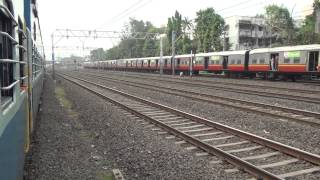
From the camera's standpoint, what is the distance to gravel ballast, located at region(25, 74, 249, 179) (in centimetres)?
591

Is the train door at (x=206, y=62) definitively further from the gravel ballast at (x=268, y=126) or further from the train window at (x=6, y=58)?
the train window at (x=6, y=58)

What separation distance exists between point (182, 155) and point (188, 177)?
47.5 inches

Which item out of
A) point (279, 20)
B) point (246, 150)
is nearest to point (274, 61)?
point (246, 150)

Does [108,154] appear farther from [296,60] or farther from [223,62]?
[223,62]

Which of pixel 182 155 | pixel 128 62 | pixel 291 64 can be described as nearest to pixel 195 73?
pixel 291 64

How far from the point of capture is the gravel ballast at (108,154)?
5906 millimetres

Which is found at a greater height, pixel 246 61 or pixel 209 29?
pixel 209 29

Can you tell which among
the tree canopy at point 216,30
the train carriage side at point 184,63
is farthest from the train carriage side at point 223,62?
the tree canopy at point 216,30

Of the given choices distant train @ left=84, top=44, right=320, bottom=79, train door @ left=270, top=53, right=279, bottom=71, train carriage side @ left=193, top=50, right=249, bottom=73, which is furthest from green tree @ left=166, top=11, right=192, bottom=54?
train door @ left=270, top=53, right=279, bottom=71

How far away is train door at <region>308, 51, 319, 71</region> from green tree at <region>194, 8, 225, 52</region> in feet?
123

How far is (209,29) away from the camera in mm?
64000

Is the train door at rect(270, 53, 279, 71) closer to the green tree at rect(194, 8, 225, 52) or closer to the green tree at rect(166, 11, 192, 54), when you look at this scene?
the green tree at rect(194, 8, 225, 52)

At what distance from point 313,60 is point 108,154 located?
22.7m

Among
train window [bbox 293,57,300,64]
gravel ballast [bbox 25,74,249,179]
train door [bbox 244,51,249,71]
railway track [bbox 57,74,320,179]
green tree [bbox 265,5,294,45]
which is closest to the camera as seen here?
railway track [bbox 57,74,320,179]
